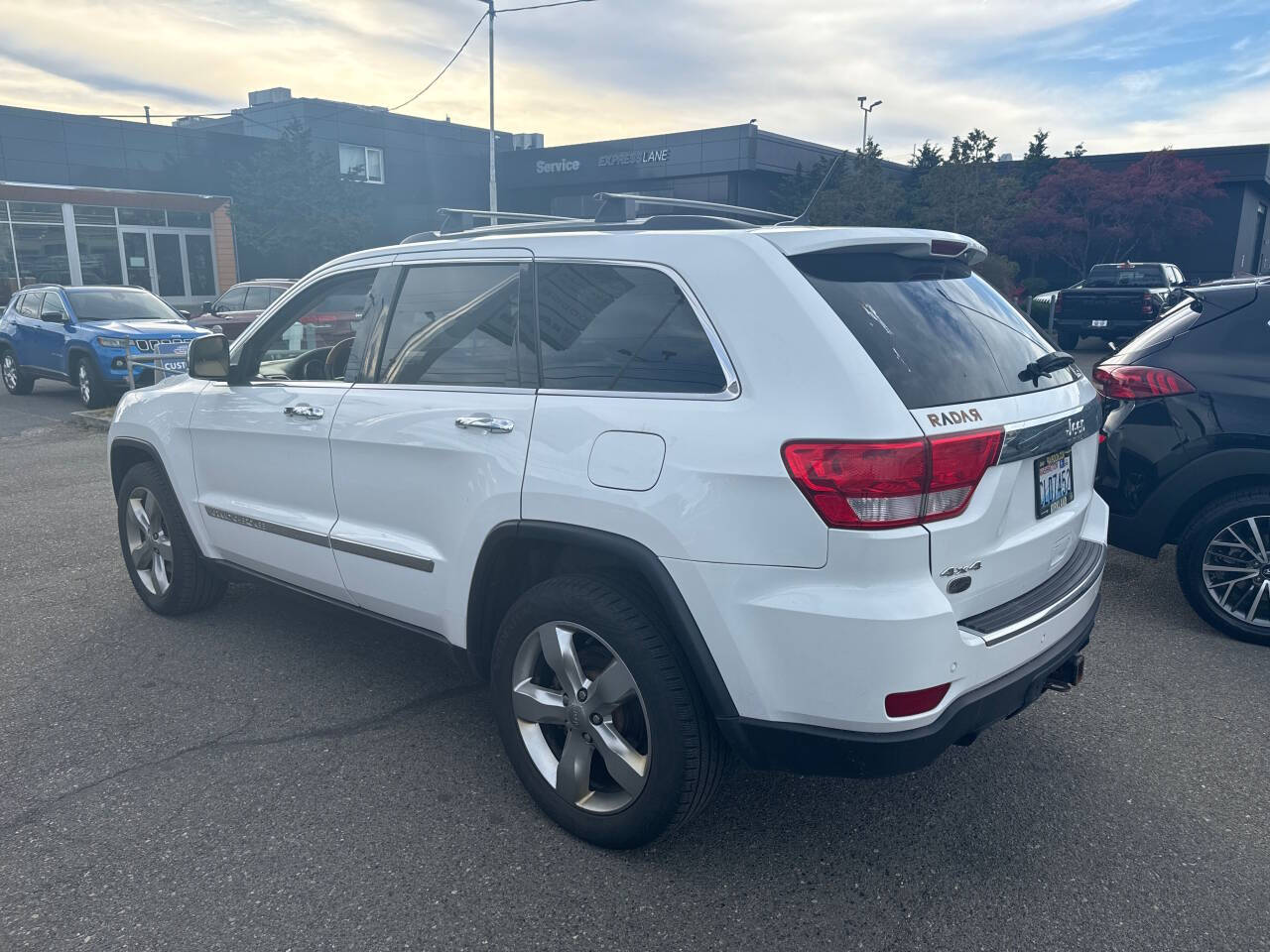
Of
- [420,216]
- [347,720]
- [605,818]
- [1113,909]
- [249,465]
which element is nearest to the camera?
[1113,909]

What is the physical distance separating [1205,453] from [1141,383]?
1.50ft

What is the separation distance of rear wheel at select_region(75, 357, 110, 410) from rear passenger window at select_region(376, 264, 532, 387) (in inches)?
462

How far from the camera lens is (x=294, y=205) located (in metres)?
31.4

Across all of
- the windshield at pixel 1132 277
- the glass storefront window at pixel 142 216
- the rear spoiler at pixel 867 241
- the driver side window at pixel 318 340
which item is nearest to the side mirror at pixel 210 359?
the driver side window at pixel 318 340

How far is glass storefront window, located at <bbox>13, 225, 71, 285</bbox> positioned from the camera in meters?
29.4

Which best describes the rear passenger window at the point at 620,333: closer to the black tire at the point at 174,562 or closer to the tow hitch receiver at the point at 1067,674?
the tow hitch receiver at the point at 1067,674

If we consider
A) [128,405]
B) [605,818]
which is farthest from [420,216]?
[605,818]

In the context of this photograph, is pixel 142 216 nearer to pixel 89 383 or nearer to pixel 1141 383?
pixel 89 383

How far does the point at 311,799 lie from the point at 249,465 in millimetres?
1573

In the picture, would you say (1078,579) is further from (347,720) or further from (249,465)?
(249,465)

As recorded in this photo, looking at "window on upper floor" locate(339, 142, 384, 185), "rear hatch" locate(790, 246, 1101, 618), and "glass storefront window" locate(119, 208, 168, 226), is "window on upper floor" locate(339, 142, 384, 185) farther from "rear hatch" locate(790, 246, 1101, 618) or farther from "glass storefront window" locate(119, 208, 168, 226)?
"rear hatch" locate(790, 246, 1101, 618)

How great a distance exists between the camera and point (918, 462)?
239 cm

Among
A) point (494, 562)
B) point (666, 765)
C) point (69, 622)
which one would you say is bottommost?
point (69, 622)

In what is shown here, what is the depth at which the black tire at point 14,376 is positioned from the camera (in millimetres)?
15648
